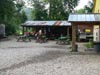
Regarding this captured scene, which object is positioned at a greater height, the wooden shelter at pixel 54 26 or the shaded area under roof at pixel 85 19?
the shaded area under roof at pixel 85 19

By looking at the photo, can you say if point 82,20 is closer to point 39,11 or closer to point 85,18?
point 85,18

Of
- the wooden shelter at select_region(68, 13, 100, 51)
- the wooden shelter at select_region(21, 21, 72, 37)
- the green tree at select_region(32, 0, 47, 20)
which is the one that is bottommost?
the wooden shelter at select_region(21, 21, 72, 37)

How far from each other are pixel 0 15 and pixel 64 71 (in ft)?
114

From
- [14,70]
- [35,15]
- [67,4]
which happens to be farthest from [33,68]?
[67,4]

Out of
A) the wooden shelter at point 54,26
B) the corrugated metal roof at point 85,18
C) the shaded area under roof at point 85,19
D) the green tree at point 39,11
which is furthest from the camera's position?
the green tree at point 39,11

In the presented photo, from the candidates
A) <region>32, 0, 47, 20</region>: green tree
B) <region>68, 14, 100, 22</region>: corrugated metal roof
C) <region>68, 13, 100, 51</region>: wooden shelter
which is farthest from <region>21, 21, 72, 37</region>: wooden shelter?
<region>68, 13, 100, 51</region>: wooden shelter

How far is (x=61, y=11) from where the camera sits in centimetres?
6419

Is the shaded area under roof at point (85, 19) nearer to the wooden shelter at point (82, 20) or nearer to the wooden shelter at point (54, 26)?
the wooden shelter at point (82, 20)

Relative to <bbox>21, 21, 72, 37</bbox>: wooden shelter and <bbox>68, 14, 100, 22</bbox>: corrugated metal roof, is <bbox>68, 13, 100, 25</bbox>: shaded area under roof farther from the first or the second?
<bbox>21, 21, 72, 37</bbox>: wooden shelter

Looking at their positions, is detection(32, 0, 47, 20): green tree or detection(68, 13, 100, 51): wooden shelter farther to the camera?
detection(32, 0, 47, 20): green tree

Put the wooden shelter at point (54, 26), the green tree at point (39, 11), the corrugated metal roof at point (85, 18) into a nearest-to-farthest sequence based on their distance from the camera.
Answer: the corrugated metal roof at point (85, 18)
the wooden shelter at point (54, 26)
the green tree at point (39, 11)

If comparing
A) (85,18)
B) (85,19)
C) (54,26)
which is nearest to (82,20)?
(85,19)

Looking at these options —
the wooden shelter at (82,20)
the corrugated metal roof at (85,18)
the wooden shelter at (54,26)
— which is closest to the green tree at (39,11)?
the wooden shelter at (54,26)

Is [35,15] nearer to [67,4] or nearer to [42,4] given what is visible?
[42,4]
